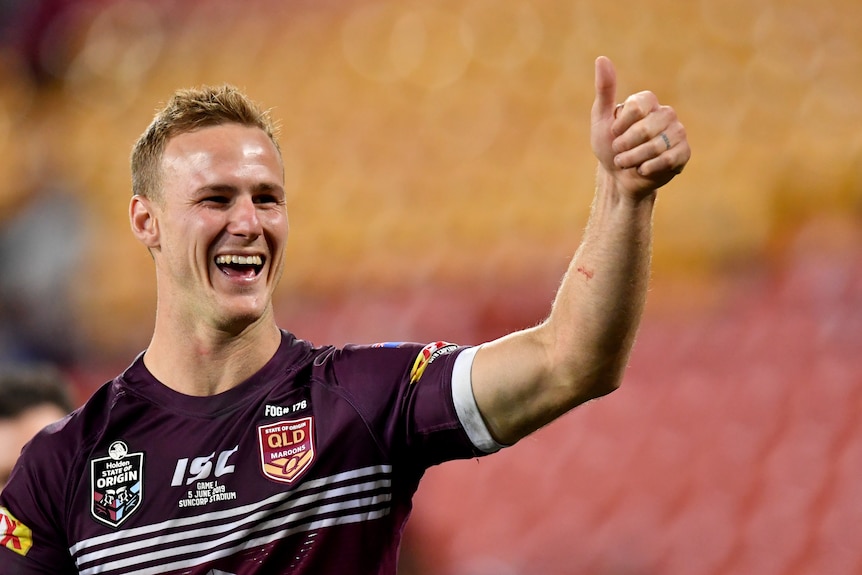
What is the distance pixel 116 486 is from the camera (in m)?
2.46

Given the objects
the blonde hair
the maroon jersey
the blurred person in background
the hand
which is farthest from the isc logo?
the blurred person in background

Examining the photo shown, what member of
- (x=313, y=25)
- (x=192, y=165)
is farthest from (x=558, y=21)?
(x=192, y=165)

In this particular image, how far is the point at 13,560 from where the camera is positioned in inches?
97.2

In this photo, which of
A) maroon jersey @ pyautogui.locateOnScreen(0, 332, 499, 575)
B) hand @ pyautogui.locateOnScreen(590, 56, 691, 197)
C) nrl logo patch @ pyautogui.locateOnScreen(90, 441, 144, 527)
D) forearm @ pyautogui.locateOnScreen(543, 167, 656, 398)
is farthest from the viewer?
nrl logo patch @ pyautogui.locateOnScreen(90, 441, 144, 527)

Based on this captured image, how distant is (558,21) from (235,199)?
5.00 m

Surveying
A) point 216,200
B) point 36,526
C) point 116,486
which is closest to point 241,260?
point 216,200

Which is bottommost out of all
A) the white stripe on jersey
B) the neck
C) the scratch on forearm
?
the white stripe on jersey

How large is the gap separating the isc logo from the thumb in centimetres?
107

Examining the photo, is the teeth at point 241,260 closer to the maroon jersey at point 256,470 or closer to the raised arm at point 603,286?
the maroon jersey at point 256,470

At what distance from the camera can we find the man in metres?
2.11

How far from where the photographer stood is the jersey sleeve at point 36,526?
2.46 metres

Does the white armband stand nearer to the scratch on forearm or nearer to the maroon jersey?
the maroon jersey

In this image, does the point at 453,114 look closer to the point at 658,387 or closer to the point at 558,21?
the point at 558,21

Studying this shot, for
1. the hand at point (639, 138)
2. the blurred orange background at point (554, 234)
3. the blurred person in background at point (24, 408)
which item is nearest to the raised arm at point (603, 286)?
the hand at point (639, 138)
